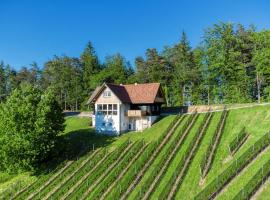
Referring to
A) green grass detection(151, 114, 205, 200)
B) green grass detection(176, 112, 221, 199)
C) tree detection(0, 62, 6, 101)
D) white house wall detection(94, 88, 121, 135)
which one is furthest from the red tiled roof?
tree detection(0, 62, 6, 101)

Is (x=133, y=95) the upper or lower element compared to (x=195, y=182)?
upper

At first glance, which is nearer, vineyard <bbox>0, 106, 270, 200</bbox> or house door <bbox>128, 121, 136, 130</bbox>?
vineyard <bbox>0, 106, 270, 200</bbox>

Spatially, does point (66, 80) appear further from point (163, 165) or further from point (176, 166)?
point (176, 166)

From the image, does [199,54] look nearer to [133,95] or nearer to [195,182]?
[133,95]

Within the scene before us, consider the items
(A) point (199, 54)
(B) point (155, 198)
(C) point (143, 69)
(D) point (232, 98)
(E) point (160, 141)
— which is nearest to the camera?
(B) point (155, 198)

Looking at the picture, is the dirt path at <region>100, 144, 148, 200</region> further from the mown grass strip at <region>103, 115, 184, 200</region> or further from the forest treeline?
the forest treeline

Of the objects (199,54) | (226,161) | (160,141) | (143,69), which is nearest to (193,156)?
(226,161)

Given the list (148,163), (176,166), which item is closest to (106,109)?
(148,163)
